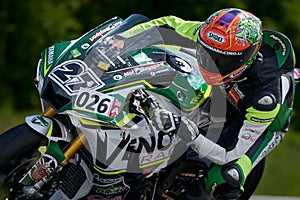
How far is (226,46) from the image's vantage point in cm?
584

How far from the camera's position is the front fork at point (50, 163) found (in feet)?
18.5

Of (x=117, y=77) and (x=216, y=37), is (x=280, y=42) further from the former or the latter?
(x=117, y=77)

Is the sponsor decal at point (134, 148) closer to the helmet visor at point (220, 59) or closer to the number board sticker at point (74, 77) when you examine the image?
the number board sticker at point (74, 77)

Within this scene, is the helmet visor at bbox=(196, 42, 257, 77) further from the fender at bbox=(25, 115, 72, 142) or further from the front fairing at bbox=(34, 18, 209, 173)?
the fender at bbox=(25, 115, 72, 142)

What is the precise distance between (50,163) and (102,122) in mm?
430

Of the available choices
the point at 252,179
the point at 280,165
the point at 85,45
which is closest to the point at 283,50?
the point at 252,179

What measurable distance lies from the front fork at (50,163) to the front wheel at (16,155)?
0.10 metres

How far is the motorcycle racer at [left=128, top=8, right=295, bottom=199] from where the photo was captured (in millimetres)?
5879

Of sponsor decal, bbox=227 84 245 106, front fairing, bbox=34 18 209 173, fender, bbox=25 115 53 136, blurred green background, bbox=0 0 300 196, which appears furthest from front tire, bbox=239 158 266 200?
blurred green background, bbox=0 0 300 196

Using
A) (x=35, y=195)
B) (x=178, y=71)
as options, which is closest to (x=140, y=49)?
(x=178, y=71)

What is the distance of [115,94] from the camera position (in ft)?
18.2

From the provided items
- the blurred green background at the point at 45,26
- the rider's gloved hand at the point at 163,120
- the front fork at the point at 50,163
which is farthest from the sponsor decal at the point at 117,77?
the blurred green background at the point at 45,26

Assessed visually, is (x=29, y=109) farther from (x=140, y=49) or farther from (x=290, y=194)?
(x=140, y=49)

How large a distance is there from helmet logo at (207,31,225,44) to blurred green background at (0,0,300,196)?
14.8ft
